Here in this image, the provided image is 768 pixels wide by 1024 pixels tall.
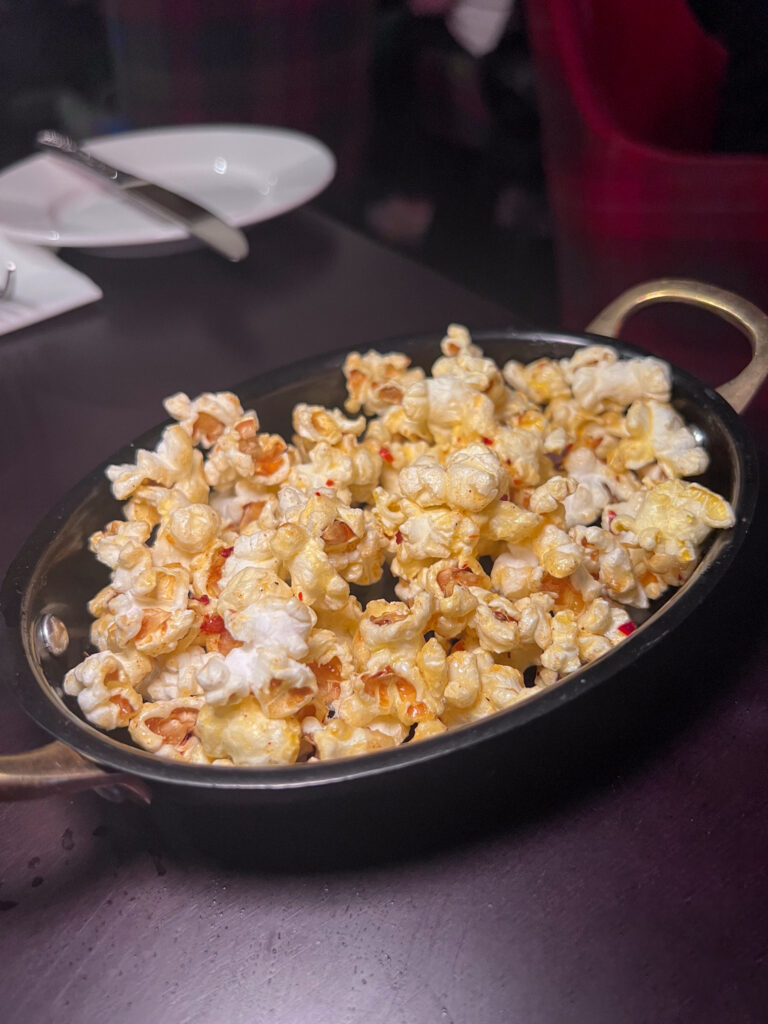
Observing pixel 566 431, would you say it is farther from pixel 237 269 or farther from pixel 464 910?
pixel 237 269

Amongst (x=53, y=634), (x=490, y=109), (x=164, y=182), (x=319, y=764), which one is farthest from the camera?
(x=490, y=109)

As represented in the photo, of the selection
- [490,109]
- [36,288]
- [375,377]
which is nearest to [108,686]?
A: [375,377]

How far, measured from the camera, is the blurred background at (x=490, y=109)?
1.01m

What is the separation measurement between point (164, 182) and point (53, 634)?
0.85 metres

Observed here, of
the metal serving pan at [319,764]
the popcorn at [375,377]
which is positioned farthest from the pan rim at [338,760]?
the popcorn at [375,377]

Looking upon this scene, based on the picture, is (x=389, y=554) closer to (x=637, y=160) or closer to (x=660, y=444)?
(x=660, y=444)

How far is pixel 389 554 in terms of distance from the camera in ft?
1.78

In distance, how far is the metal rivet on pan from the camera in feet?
1.62

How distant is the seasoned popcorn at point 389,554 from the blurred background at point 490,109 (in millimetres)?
484

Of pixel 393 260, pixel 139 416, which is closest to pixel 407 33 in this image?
pixel 393 260

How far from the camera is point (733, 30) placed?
108 centimetres

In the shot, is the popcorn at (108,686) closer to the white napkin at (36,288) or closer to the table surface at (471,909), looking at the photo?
the table surface at (471,909)

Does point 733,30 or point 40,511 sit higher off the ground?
point 733,30

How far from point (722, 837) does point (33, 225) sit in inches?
35.5
